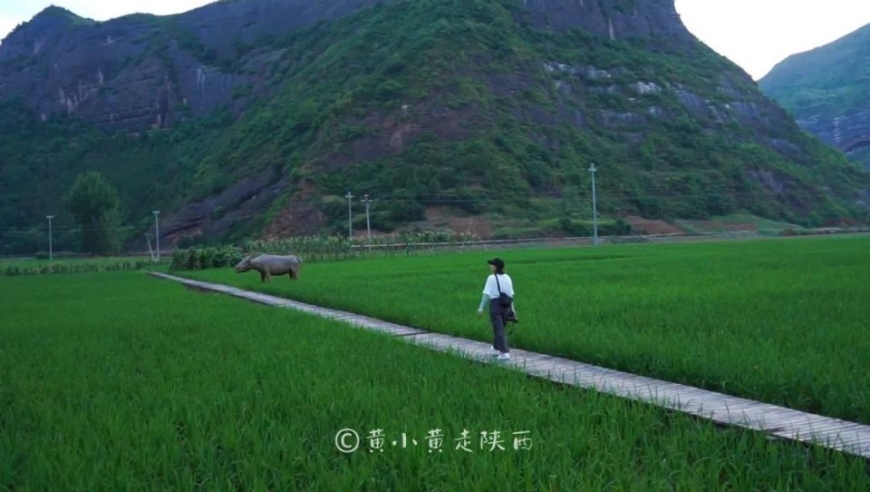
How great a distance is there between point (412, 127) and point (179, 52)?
71031 millimetres

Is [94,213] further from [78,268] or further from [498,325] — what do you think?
[498,325]

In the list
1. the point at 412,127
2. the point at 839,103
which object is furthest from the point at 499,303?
the point at 839,103

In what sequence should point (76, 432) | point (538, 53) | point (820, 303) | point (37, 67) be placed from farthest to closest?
point (37, 67) < point (538, 53) < point (820, 303) < point (76, 432)

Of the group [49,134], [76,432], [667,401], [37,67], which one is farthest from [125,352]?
[37,67]

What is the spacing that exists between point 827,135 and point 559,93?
257 ft

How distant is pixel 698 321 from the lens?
969 centimetres

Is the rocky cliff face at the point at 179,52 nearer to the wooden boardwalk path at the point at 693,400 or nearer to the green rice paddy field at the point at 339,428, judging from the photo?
the wooden boardwalk path at the point at 693,400

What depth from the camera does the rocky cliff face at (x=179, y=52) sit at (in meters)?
113

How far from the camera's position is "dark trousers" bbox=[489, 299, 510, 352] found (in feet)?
26.7

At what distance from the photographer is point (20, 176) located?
365 ft

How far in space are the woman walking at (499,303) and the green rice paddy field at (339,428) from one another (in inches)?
21.7

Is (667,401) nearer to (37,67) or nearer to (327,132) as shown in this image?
(327,132)

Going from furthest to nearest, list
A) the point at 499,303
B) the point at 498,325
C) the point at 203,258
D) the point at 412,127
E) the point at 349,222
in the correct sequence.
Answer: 1. the point at 412,127
2. the point at 349,222
3. the point at 203,258
4. the point at 499,303
5. the point at 498,325

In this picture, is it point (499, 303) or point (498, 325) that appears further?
point (499, 303)
